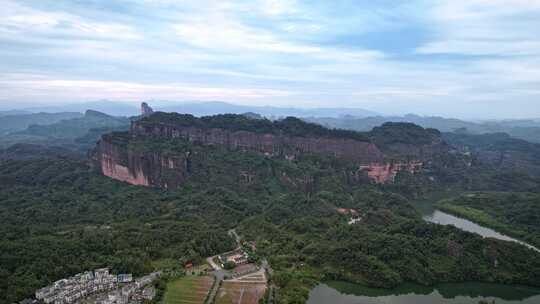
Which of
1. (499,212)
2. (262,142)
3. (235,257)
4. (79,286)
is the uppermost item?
(262,142)

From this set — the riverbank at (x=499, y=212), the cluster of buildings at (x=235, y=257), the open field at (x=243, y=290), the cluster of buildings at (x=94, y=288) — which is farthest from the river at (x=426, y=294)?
the cluster of buildings at (x=94, y=288)

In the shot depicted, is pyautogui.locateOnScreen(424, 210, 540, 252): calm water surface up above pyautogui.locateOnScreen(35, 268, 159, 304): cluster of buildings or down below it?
below

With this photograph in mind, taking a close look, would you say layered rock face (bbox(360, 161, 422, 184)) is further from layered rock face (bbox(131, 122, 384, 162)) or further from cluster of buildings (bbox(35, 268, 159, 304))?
cluster of buildings (bbox(35, 268, 159, 304))

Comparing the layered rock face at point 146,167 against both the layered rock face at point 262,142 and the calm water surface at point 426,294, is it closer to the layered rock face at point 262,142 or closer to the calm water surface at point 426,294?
the layered rock face at point 262,142

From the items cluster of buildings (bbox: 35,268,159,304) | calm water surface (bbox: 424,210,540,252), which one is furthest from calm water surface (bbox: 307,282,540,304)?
calm water surface (bbox: 424,210,540,252)

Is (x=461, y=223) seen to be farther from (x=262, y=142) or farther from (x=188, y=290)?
(x=188, y=290)

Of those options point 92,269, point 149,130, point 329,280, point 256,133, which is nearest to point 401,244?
point 329,280

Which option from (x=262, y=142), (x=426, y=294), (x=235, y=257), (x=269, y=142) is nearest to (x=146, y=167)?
(x=262, y=142)
